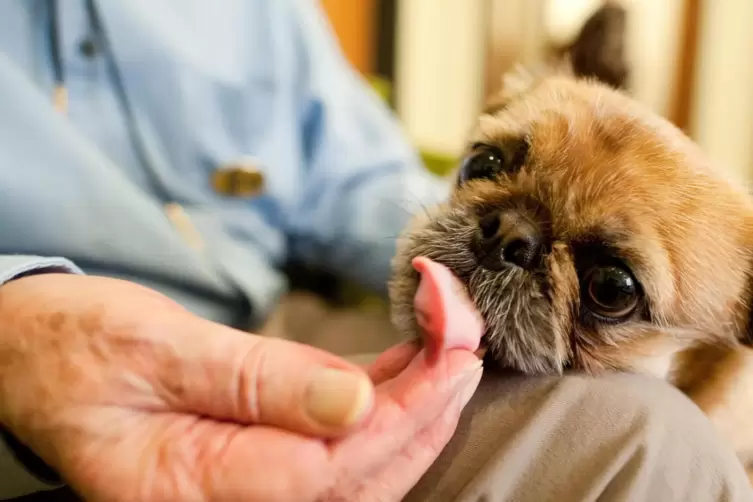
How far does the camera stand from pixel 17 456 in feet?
1.99

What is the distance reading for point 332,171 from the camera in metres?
1.23

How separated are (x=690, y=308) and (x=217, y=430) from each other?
0.56 m

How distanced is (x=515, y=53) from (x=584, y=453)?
2811 mm

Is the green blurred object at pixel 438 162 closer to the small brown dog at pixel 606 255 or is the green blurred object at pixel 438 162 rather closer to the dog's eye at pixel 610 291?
the small brown dog at pixel 606 255

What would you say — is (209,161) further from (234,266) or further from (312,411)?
(312,411)

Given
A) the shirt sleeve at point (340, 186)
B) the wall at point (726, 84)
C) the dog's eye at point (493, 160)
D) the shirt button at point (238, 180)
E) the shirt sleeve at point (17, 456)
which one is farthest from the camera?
the wall at point (726, 84)

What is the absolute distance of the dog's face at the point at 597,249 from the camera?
735mm

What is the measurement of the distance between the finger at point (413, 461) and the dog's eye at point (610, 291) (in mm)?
216

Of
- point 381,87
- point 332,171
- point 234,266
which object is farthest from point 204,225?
point 381,87

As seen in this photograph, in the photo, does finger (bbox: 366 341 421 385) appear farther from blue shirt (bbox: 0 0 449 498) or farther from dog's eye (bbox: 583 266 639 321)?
blue shirt (bbox: 0 0 449 498)

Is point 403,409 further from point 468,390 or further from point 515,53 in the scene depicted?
point 515,53

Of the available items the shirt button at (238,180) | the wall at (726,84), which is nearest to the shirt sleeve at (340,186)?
the shirt button at (238,180)

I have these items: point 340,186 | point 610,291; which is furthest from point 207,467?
point 340,186

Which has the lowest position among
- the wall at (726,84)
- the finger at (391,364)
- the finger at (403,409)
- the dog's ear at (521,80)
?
the wall at (726,84)
